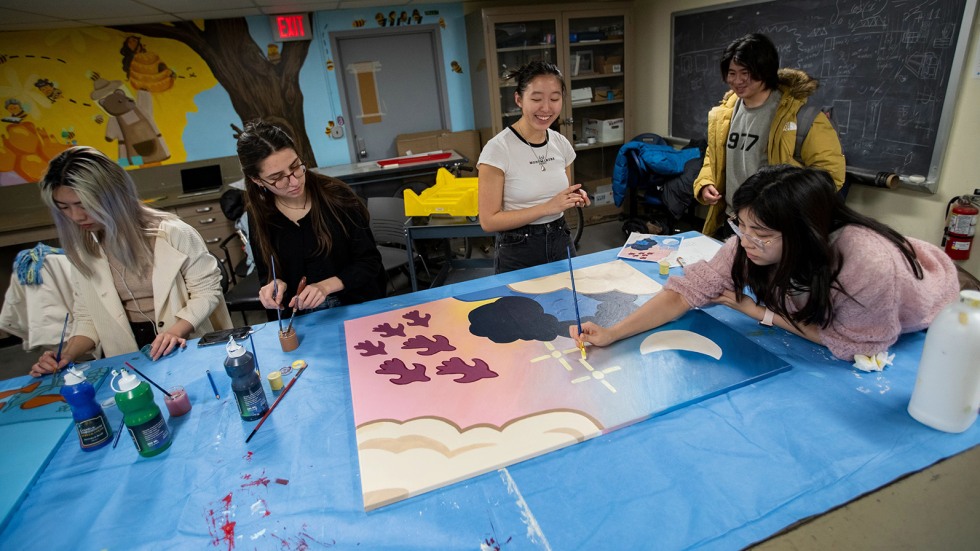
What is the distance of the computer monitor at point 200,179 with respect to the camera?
4.26 meters

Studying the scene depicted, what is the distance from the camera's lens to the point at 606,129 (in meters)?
4.93

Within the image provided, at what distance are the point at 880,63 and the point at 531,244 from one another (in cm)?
236

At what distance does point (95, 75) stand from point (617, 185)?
4341 mm

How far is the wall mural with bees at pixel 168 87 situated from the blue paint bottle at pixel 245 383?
3.88 metres

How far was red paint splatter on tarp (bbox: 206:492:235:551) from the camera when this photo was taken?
2.84 feet

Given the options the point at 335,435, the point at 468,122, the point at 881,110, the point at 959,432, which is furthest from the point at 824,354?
the point at 468,122

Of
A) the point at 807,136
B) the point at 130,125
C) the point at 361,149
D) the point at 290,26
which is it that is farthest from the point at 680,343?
the point at 130,125

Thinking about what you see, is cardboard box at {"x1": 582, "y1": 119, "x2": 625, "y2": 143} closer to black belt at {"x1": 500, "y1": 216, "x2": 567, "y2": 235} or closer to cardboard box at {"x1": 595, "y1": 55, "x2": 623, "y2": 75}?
cardboard box at {"x1": 595, "y1": 55, "x2": 623, "y2": 75}

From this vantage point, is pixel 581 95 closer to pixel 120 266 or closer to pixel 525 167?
pixel 525 167

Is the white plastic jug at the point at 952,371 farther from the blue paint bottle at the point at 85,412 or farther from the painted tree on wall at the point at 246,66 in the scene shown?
the painted tree on wall at the point at 246,66

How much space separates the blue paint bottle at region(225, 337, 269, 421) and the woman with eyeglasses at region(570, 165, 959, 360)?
1.20 meters

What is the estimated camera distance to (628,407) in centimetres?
107

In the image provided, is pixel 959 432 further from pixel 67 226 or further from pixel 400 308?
pixel 67 226

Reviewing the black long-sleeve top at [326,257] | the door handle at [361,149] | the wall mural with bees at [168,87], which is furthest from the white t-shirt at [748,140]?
the door handle at [361,149]
